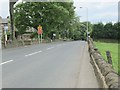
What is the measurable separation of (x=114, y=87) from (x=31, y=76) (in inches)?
285

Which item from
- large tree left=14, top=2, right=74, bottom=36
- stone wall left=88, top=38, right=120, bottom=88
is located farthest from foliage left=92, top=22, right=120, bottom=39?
stone wall left=88, top=38, right=120, bottom=88

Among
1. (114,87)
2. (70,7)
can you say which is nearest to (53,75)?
(114,87)

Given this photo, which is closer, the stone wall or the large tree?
the stone wall

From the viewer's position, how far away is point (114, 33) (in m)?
99.1

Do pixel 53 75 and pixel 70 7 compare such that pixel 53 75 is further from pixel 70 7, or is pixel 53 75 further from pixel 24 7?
pixel 70 7

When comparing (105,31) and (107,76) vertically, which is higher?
(107,76)

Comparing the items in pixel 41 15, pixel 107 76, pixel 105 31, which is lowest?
pixel 105 31

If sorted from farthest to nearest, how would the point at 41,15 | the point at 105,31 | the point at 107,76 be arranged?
the point at 105,31
the point at 41,15
the point at 107,76

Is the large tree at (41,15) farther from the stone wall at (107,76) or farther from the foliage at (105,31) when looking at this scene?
the stone wall at (107,76)

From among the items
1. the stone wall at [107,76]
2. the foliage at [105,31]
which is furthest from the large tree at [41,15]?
the stone wall at [107,76]

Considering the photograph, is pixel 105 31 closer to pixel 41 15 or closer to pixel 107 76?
pixel 41 15

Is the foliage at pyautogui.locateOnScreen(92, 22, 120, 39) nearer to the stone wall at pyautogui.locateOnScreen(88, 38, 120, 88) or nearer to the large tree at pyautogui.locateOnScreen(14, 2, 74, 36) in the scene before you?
the large tree at pyautogui.locateOnScreen(14, 2, 74, 36)

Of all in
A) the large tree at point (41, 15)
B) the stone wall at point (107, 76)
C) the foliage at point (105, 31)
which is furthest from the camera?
the foliage at point (105, 31)

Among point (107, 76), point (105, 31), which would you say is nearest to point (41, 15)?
point (105, 31)
